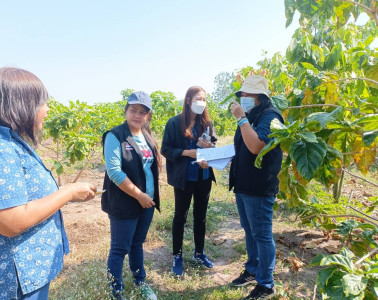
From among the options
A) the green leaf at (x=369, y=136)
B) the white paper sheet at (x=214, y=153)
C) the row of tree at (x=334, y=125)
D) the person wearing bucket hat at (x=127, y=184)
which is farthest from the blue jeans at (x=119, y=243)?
the green leaf at (x=369, y=136)

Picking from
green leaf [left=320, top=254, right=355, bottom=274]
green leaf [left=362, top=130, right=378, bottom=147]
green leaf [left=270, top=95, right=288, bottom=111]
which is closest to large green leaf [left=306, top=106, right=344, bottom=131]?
green leaf [left=362, top=130, right=378, bottom=147]

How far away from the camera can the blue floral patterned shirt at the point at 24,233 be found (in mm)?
1024

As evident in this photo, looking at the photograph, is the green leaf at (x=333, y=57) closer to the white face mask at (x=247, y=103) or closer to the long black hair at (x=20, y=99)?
the white face mask at (x=247, y=103)

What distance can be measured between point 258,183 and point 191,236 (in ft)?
5.87

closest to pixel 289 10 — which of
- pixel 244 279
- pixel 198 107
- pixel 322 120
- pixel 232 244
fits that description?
pixel 322 120

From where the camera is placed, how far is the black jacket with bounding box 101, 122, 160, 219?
6.45 feet

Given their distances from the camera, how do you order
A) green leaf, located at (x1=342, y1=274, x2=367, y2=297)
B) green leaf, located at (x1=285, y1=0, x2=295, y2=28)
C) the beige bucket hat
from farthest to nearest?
the beige bucket hat
green leaf, located at (x1=285, y1=0, x2=295, y2=28)
green leaf, located at (x1=342, y1=274, x2=367, y2=297)

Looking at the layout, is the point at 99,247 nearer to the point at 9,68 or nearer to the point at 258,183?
the point at 258,183

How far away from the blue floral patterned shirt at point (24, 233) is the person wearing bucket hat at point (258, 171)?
4.22ft

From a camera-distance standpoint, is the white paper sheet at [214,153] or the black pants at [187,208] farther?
the black pants at [187,208]

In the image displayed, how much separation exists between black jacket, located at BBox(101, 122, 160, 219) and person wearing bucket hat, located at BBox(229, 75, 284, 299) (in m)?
0.76

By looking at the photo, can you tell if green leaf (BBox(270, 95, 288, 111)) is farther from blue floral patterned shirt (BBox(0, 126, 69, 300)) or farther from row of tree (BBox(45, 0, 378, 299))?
blue floral patterned shirt (BBox(0, 126, 69, 300))

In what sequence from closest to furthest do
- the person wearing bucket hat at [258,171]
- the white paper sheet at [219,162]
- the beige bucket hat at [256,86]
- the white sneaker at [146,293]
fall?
1. the person wearing bucket hat at [258,171]
2. the beige bucket hat at [256,86]
3. the white sneaker at [146,293]
4. the white paper sheet at [219,162]

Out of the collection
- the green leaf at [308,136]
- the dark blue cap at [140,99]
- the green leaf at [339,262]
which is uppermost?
the dark blue cap at [140,99]
